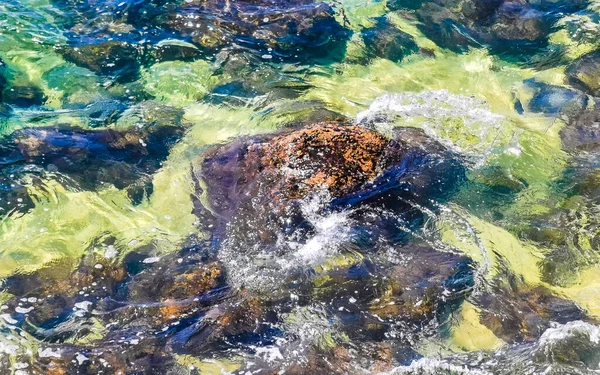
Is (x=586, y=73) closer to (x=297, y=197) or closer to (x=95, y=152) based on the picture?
(x=297, y=197)

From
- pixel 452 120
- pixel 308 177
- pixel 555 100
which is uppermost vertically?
pixel 555 100

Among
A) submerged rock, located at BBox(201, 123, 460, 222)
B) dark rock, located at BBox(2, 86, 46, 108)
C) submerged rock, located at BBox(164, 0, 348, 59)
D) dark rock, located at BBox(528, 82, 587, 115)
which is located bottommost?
dark rock, located at BBox(2, 86, 46, 108)

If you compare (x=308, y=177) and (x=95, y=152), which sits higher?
(x=308, y=177)

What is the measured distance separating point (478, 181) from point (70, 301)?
4433 millimetres

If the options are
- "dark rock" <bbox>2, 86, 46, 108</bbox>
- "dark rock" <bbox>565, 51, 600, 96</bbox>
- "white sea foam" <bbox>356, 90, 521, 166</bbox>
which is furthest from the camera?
"dark rock" <bbox>565, 51, 600, 96</bbox>

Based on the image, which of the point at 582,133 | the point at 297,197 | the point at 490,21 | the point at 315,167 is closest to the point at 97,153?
the point at 297,197

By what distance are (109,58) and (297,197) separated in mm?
4131

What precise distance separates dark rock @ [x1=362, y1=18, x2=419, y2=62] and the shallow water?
Result: 44 millimetres

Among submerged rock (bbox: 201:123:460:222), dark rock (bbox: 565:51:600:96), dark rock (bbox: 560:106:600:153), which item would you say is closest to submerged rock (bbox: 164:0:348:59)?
submerged rock (bbox: 201:123:460:222)

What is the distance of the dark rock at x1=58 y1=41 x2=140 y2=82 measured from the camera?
7.54 meters

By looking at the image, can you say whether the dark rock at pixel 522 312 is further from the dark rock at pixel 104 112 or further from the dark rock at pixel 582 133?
the dark rock at pixel 104 112

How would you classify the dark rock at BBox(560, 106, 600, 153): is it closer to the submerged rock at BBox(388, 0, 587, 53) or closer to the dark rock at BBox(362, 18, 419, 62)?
the submerged rock at BBox(388, 0, 587, 53)

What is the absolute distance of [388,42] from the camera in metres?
8.09

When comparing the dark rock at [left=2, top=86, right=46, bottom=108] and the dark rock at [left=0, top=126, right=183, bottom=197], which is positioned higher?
the dark rock at [left=2, top=86, right=46, bottom=108]
